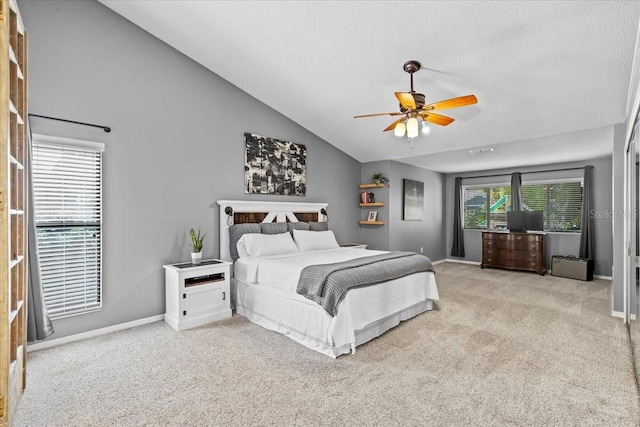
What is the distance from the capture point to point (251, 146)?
15.5 feet

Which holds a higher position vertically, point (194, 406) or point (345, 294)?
point (345, 294)

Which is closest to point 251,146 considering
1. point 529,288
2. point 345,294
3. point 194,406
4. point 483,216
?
point 345,294

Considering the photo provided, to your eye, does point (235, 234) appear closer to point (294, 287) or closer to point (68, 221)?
point (294, 287)

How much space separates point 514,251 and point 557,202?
134 cm

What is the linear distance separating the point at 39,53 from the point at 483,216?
8.28 metres

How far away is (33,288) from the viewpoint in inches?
111

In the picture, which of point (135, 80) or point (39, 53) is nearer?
point (39, 53)

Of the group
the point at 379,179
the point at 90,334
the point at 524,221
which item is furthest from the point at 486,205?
the point at 90,334

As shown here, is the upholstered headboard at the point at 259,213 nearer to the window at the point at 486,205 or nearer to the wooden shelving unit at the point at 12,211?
the wooden shelving unit at the point at 12,211

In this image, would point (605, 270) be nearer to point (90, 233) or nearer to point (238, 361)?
point (238, 361)

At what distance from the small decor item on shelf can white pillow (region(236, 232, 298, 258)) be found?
267 cm

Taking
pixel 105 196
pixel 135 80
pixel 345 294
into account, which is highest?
pixel 135 80

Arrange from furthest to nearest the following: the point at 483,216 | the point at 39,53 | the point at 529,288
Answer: the point at 483,216 < the point at 529,288 < the point at 39,53

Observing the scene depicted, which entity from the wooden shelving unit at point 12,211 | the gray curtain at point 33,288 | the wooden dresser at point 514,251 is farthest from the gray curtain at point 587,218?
the gray curtain at point 33,288
